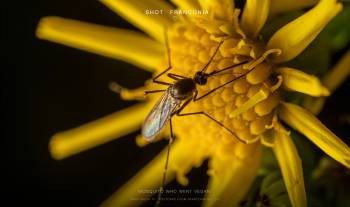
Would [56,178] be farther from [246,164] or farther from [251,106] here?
[251,106]

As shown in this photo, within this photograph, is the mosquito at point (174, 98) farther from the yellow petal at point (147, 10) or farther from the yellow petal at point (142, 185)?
the yellow petal at point (142, 185)

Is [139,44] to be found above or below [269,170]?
above

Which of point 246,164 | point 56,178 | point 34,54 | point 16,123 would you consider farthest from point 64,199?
point 246,164

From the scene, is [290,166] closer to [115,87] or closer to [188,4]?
[188,4]

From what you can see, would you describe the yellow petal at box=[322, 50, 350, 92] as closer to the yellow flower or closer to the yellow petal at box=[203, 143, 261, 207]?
the yellow flower

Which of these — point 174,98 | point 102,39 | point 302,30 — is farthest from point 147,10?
point 302,30

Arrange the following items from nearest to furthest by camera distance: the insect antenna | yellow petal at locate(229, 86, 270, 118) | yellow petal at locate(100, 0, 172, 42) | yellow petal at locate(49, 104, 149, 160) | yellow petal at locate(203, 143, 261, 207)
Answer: yellow petal at locate(229, 86, 270, 118) → yellow petal at locate(203, 143, 261, 207) → yellow petal at locate(100, 0, 172, 42) → yellow petal at locate(49, 104, 149, 160) → the insect antenna


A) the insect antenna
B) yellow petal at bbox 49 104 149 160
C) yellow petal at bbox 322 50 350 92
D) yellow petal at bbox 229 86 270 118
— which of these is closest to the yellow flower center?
yellow petal at bbox 229 86 270 118
